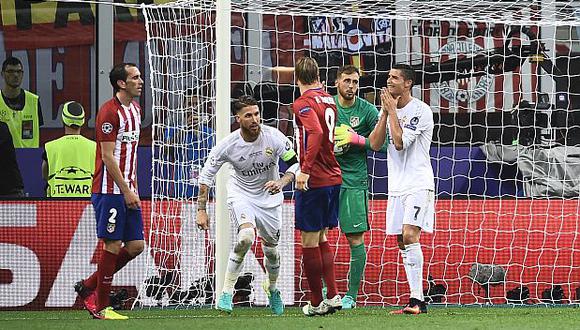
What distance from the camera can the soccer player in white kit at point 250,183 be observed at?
1105 cm

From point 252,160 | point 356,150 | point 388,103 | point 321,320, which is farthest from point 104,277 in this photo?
point 388,103

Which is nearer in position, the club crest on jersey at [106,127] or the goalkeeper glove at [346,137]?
the club crest on jersey at [106,127]

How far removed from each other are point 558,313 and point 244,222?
2.56 m

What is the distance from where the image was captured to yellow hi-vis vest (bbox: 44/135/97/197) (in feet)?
46.3

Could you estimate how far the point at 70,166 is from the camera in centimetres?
1419

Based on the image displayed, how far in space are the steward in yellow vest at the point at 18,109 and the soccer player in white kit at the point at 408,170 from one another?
4.70 metres

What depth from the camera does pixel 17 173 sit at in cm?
1475

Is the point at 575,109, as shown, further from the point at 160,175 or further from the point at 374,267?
the point at 160,175

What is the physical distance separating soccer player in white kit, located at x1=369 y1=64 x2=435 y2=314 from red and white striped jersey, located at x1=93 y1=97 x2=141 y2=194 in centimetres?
197

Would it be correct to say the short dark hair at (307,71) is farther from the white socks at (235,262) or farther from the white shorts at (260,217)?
the white socks at (235,262)

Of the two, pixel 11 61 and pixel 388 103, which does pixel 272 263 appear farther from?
pixel 11 61

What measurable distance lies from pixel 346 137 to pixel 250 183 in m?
1.14

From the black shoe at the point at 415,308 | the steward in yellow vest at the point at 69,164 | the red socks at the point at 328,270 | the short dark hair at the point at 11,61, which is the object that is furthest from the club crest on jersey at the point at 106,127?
the short dark hair at the point at 11,61

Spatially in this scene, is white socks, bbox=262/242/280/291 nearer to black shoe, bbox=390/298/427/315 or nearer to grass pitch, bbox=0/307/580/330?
grass pitch, bbox=0/307/580/330
